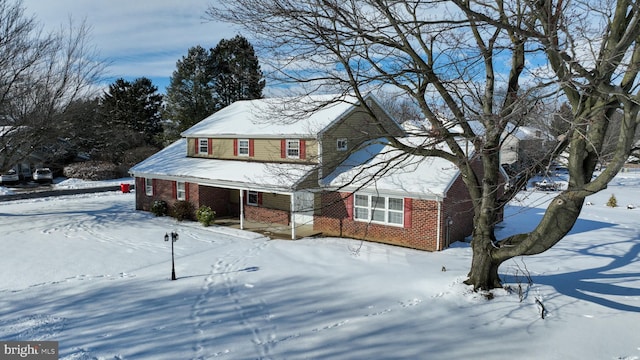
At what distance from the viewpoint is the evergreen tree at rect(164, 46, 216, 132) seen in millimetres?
42438

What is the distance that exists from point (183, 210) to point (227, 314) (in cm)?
1217

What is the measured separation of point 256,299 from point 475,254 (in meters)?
5.32

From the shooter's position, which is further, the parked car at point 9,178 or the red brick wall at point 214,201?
the parked car at point 9,178

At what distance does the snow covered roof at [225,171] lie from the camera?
55.9 feet

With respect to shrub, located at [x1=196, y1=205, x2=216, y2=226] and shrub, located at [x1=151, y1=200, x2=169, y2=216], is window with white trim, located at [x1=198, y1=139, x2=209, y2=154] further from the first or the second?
shrub, located at [x1=196, y1=205, x2=216, y2=226]

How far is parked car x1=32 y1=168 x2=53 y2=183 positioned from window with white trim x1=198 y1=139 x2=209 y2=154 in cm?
2218

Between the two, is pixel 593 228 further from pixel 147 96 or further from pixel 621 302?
pixel 147 96

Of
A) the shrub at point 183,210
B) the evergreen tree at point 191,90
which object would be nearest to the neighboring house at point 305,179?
the shrub at point 183,210

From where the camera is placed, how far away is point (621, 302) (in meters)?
9.62

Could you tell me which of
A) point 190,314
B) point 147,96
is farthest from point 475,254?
point 147,96

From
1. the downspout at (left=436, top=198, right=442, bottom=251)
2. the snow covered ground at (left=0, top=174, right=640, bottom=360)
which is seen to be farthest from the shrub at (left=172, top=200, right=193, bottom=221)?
the downspout at (left=436, top=198, right=442, bottom=251)

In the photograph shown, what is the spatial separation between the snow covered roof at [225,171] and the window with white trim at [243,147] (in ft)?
1.84

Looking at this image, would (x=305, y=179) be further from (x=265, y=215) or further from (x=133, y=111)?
(x=133, y=111)

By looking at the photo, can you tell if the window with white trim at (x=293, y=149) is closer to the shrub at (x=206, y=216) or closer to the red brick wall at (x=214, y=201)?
the red brick wall at (x=214, y=201)
